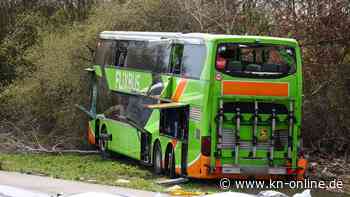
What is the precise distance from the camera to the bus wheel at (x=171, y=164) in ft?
68.4

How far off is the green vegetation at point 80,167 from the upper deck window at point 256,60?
322 centimetres

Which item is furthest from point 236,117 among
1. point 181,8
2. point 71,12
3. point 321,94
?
point 71,12

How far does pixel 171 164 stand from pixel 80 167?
2.96 meters

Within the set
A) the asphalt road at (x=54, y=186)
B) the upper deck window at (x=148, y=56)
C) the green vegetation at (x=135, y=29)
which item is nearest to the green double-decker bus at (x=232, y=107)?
the upper deck window at (x=148, y=56)

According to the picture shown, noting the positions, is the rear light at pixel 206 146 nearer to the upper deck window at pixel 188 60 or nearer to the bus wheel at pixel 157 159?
the upper deck window at pixel 188 60

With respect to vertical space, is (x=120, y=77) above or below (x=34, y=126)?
above

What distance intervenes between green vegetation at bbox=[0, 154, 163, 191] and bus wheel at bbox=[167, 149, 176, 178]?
38cm

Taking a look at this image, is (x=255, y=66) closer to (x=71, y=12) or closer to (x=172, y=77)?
(x=172, y=77)

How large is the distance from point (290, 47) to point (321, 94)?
5484 mm

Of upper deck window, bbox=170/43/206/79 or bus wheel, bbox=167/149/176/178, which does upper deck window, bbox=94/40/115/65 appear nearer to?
upper deck window, bbox=170/43/206/79

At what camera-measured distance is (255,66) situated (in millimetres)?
19297

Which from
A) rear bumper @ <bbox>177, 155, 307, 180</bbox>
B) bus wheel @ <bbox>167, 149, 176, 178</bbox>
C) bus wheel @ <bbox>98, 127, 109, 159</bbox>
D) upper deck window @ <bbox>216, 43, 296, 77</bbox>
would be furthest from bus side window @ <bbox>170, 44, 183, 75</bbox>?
bus wheel @ <bbox>98, 127, 109, 159</bbox>

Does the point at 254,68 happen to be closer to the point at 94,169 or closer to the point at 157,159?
the point at 157,159

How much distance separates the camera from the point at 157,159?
22.0 metres
